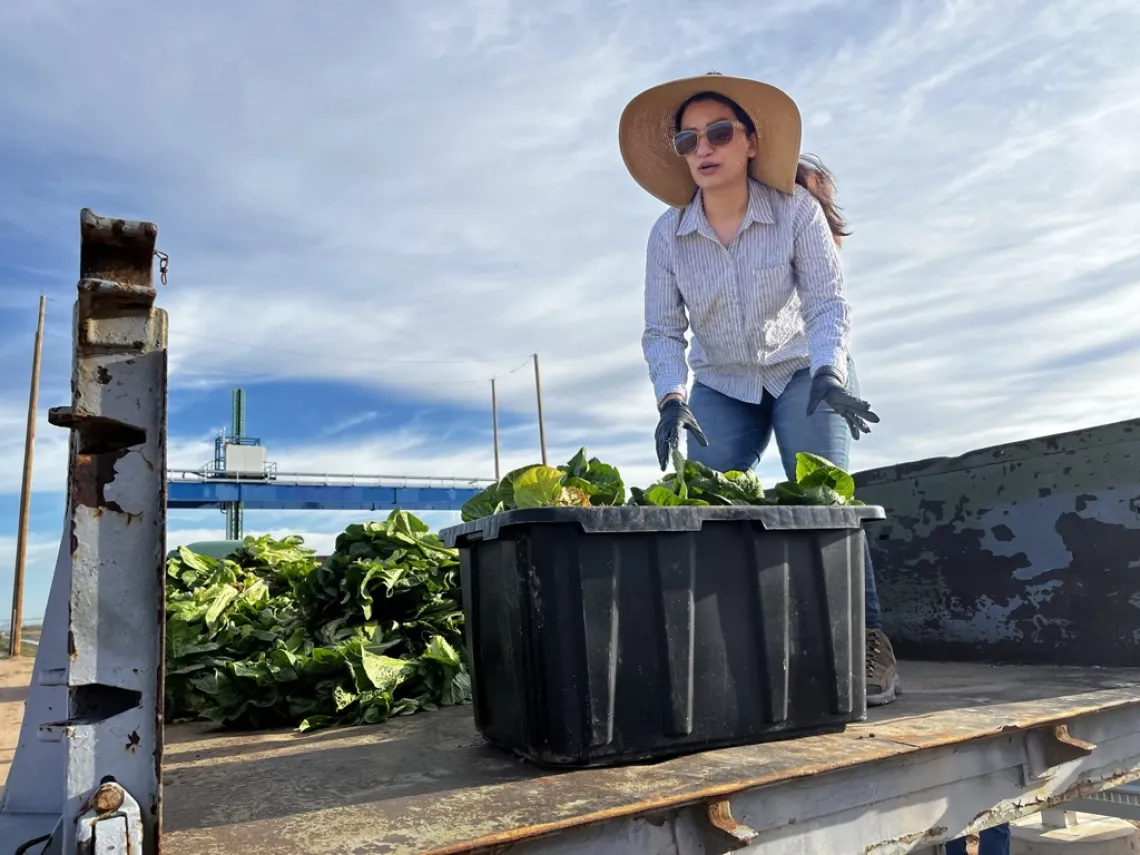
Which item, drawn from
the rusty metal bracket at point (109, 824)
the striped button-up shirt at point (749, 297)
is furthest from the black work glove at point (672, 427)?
the rusty metal bracket at point (109, 824)

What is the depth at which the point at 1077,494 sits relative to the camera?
3.27 meters

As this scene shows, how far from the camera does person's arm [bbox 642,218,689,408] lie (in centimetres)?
337

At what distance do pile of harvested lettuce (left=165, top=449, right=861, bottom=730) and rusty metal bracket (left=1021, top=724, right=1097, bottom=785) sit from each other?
28.3 inches

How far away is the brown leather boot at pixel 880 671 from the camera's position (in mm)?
2553

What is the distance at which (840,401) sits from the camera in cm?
288

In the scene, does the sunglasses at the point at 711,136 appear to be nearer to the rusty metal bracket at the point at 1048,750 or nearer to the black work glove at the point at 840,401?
the black work glove at the point at 840,401

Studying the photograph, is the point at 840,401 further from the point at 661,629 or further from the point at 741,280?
the point at 661,629

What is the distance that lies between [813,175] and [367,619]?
2.44 m

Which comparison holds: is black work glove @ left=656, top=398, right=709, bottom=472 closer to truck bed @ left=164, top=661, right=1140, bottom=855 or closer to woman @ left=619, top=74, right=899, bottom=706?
woman @ left=619, top=74, right=899, bottom=706

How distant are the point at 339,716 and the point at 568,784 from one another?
1.24 metres

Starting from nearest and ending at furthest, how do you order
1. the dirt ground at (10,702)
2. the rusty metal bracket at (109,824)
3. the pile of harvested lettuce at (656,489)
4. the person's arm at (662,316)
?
the rusty metal bracket at (109,824) < the pile of harvested lettuce at (656,489) < the person's arm at (662,316) < the dirt ground at (10,702)

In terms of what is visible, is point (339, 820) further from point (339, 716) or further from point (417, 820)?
point (339, 716)

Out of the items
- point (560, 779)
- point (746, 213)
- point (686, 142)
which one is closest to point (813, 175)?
point (746, 213)

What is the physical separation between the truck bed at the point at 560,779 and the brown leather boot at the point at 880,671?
2.0 inches
